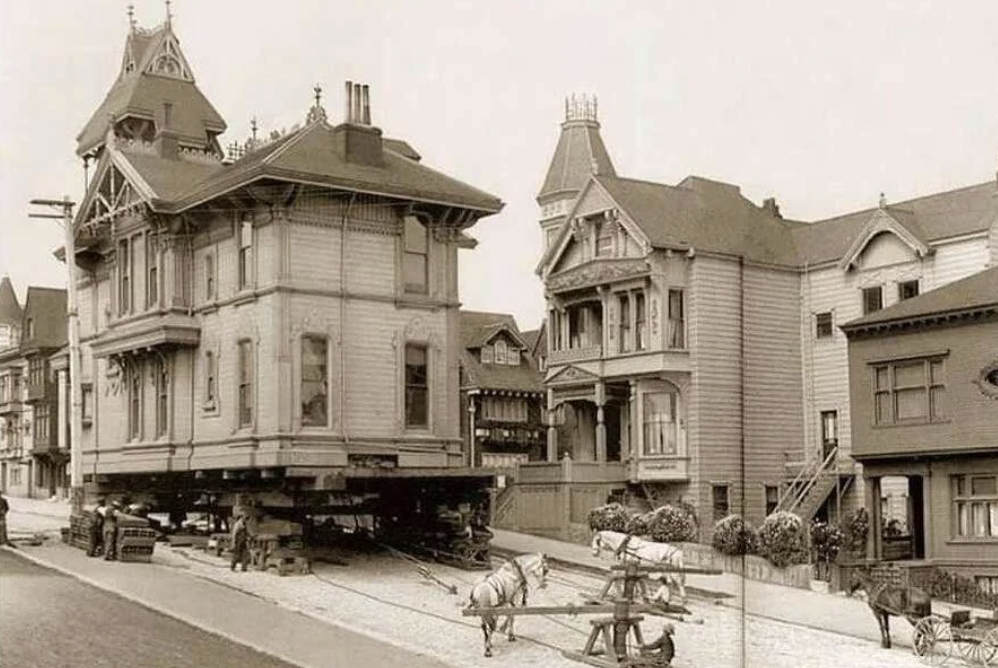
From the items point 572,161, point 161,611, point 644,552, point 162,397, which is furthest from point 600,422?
point 161,611

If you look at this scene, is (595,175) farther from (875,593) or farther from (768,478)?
(875,593)

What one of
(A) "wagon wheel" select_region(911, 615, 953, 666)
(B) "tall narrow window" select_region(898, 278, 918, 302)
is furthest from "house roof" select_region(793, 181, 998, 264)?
(A) "wagon wheel" select_region(911, 615, 953, 666)

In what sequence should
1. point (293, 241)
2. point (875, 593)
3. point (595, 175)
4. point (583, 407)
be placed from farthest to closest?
point (583, 407), point (595, 175), point (293, 241), point (875, 593)

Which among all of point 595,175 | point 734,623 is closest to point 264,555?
point 734,623

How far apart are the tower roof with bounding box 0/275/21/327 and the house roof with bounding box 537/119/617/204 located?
6300 mm

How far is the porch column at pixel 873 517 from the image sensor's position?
87.6ft

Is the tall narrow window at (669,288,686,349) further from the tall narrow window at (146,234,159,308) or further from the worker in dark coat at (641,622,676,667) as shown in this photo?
the worker in dark coat at (641,622,676,667)

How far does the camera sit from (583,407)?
3512 cm

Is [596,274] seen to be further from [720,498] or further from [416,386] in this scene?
[416,386]

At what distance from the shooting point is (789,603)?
21.1 metres

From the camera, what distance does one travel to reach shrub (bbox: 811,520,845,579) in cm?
2370

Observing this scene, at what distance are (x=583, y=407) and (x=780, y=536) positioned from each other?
11986 millimetres

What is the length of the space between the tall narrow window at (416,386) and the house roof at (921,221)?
12595 millimetres

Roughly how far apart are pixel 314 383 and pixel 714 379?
1229cm
